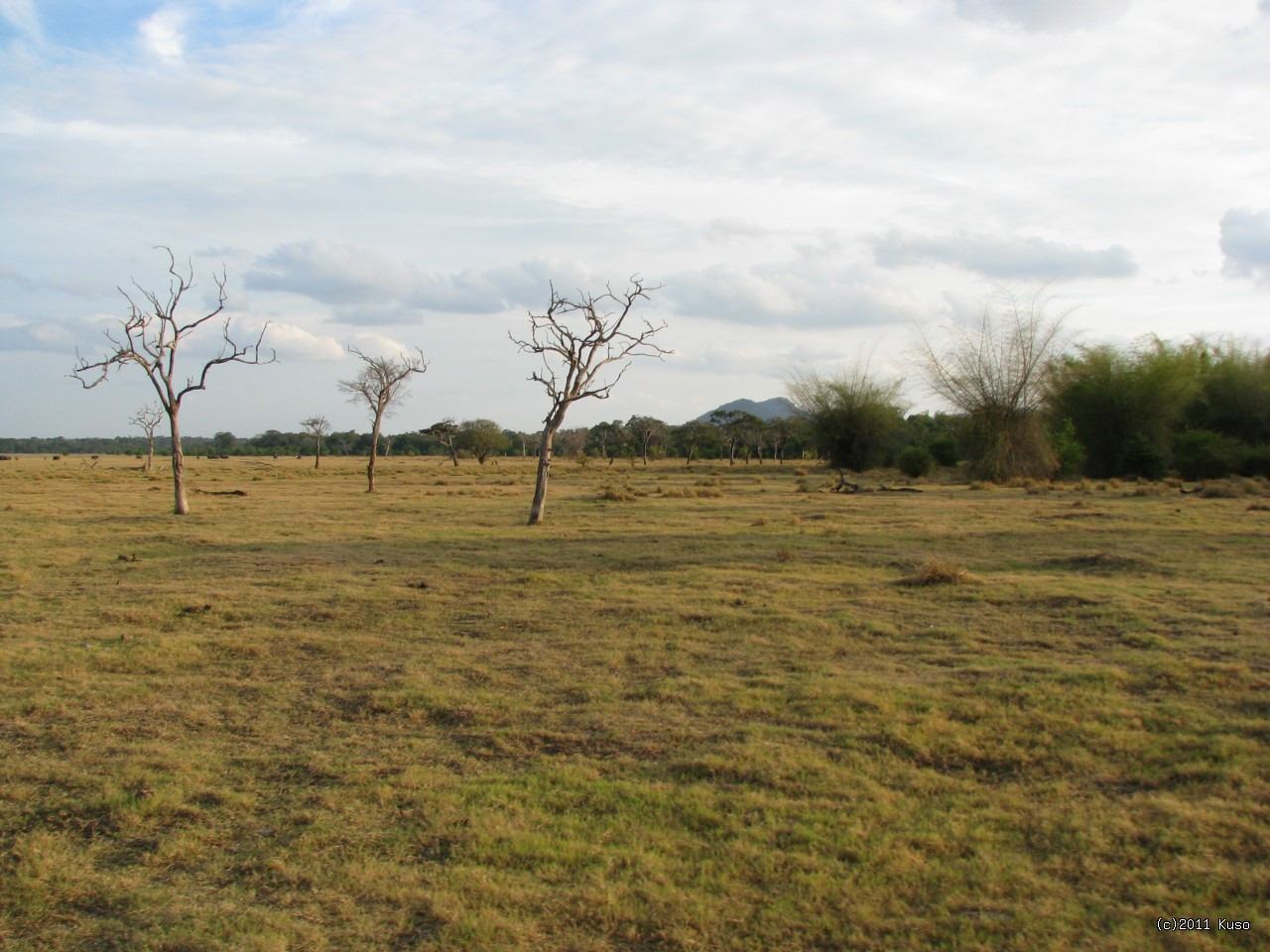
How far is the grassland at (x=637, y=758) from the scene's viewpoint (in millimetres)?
3623

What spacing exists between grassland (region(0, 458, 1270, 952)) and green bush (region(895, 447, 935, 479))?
1210 inches

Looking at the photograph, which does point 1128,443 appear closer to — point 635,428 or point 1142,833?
point 1142,833

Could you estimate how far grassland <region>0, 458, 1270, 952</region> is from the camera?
362 centimetres

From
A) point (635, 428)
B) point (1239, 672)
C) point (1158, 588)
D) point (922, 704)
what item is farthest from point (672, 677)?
point (635, 428)

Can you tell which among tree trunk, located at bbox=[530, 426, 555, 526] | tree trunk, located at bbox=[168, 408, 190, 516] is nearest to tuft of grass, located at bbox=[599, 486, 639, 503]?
tree trunk, located at bbox=[530, 426, 555, 526]

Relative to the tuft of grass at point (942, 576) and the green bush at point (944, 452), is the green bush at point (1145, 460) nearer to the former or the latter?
the green bush at point (944, 452)

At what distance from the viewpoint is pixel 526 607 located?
9984 mm

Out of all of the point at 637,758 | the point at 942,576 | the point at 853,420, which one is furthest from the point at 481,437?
the point at 637,758

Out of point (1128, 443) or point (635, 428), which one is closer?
point (1128, 443)

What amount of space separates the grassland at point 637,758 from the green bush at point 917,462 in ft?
101

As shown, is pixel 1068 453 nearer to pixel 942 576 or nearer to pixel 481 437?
pixel 942 576

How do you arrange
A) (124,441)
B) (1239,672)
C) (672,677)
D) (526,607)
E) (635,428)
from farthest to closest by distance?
(124,441), (635,428), (526,607), (672,677), (1239,672)

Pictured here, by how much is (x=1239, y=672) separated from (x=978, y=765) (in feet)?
9.48

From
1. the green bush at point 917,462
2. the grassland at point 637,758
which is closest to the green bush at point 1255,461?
the green bush at point 917,462
